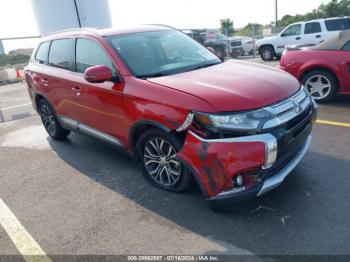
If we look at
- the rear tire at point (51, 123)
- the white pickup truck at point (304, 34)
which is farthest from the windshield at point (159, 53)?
the white pickup truck at point (304, 34)

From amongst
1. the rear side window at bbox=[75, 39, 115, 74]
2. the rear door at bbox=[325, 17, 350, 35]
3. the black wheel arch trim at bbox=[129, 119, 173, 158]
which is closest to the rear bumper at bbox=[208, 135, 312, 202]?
the black wheel arch trim at bbox=[129, 119, 173, 158]

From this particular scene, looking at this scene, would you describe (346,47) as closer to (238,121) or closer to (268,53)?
(238,121)

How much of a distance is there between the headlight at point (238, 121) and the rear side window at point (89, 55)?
60.6 inches

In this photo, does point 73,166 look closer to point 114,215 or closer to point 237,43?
point 114,215

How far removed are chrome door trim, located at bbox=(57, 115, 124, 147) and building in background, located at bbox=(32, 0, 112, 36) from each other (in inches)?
773

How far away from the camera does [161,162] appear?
3730 millimetres

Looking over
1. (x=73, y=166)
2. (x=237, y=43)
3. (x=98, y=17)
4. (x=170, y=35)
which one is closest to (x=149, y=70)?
(x=170, y=35)

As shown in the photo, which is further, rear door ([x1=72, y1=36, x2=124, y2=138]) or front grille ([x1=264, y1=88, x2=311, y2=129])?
rear door ([x1=72, y1=36, x2=124, y2=138])

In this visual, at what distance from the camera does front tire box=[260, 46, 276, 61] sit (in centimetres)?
1602

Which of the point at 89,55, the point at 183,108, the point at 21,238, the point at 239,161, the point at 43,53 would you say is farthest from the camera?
the point at 43,53

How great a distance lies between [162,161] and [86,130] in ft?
5.09

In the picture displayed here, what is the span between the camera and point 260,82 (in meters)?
3.41

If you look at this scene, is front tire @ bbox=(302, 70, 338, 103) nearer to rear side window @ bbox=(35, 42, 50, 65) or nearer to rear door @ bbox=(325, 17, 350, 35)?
rear side window @ bbox=(35, 42, 50, 65)

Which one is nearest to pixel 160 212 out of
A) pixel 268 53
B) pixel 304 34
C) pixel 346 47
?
pixel 346 47
